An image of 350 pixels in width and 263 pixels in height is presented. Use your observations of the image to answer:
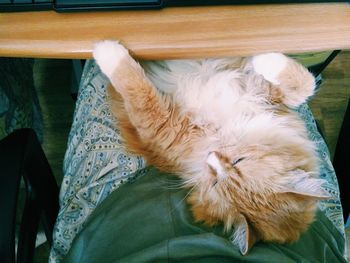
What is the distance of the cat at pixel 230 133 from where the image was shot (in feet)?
2.91

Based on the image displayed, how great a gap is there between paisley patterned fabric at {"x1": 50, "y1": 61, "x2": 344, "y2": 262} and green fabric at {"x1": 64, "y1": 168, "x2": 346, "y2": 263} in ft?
0.22

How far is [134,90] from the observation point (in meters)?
0.90

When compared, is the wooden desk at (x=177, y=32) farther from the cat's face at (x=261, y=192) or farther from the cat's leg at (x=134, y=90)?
the cat's face at (x=261, y=192)

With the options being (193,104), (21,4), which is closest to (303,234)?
(193,104)

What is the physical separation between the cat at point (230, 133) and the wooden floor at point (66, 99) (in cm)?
72

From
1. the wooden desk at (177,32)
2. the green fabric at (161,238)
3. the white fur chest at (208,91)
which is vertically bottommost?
the green fabric at (161,238)

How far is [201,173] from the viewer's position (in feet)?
3.35

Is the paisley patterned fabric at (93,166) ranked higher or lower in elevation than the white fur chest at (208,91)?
lower

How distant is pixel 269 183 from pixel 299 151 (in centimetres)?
12

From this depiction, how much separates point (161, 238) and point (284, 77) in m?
0.46

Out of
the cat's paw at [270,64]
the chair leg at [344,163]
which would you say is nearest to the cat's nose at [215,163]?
the cat's paw at [270,64]

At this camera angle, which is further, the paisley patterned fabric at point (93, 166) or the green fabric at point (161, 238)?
the paisley patterned fabric at point (93, 166)

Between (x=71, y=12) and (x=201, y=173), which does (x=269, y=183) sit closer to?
(x=201, y=173)

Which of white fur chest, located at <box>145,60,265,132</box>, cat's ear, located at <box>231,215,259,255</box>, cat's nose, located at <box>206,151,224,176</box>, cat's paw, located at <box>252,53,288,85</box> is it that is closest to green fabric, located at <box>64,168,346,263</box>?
cat's ear, located at <box>231,215,259,255</box>
